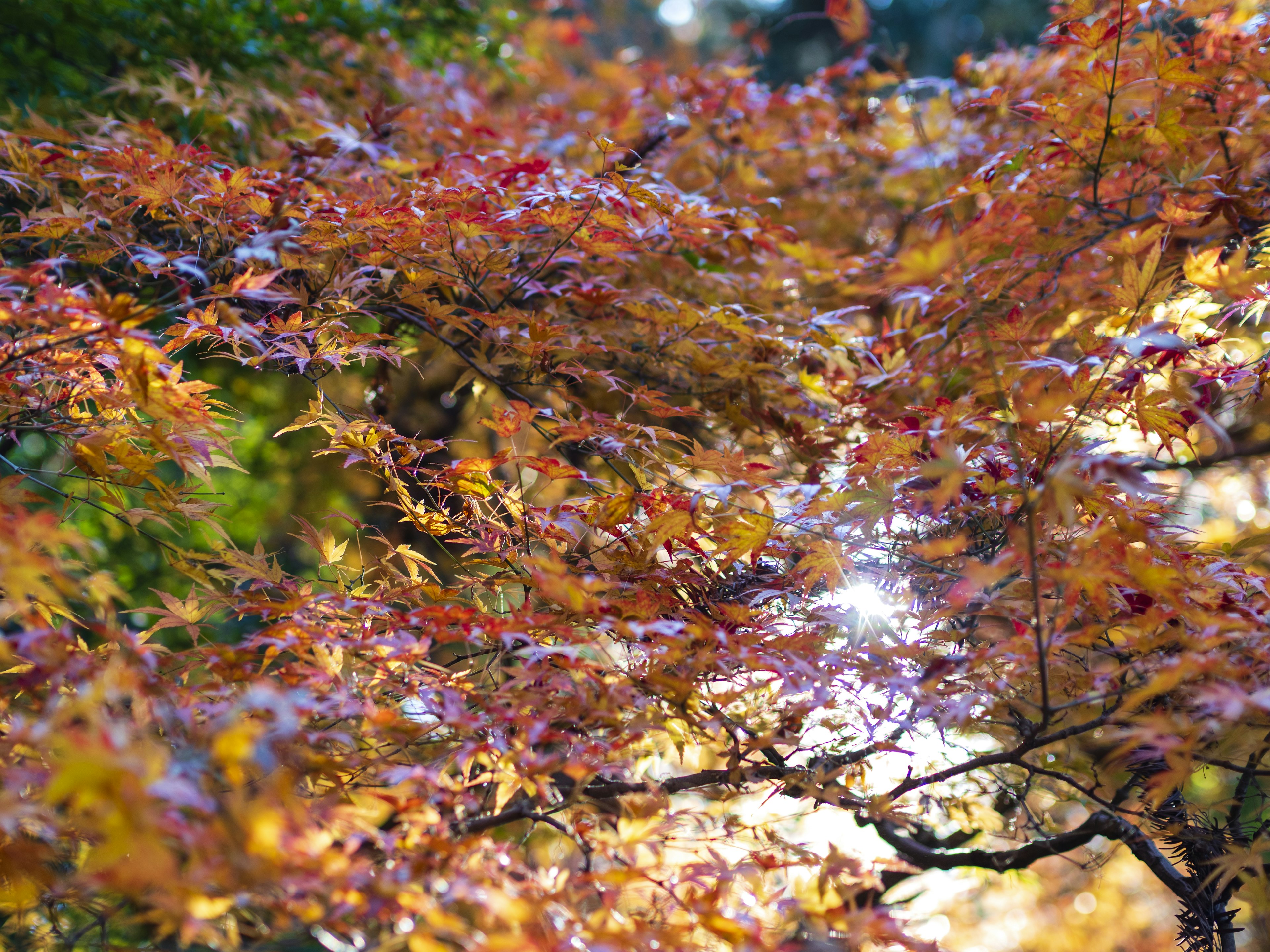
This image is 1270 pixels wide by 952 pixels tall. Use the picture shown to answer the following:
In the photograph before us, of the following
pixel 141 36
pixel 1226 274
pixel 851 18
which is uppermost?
pixel 851 18

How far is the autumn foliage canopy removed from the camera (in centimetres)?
95

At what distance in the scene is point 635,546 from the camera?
59.5 inches

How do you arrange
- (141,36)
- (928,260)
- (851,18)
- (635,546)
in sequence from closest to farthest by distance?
1. (928,260)
2. (635,546)
3. (141,36)
4. (851,18)

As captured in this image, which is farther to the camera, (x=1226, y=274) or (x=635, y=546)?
(x=635, y=546)

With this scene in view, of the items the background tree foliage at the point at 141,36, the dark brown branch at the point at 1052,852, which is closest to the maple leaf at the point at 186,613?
the dark brown branch at the point at 1052,852

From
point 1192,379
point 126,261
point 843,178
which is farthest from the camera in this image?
point 843,178

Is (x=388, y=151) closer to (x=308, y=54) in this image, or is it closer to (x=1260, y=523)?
(x=308, y=54)

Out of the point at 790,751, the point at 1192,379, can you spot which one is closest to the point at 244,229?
the point at 790,751

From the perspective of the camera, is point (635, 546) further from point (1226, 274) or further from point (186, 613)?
point (1226, 274)

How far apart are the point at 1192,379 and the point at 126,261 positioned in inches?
102

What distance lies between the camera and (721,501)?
1.28 metres

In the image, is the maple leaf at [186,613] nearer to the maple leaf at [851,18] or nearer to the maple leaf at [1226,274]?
the maple leaf at [1226,274]

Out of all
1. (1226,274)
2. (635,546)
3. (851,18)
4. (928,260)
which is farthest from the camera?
(851,18)

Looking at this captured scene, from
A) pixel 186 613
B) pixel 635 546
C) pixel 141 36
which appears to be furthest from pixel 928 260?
pixel 141 36
